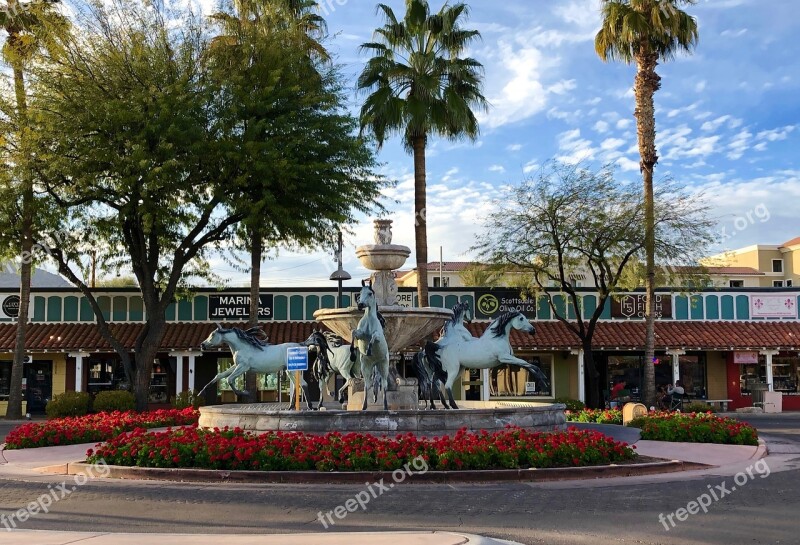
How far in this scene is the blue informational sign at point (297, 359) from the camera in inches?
589

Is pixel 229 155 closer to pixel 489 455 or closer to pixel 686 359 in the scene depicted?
pixel 489 455

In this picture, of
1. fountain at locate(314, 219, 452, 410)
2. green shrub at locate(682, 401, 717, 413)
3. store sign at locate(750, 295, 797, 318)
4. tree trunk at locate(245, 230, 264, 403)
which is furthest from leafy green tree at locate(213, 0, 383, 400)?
store sign at locate(750, 295, 797, 318)

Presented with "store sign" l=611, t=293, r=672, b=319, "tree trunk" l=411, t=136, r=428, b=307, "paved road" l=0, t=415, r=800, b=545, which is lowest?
"paved road" l=0, t=415, r=800, b=545

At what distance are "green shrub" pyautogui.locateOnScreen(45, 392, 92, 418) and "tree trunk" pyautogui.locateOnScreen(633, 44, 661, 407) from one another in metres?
19.4

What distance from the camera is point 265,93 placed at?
26.3 m

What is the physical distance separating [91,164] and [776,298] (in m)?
27.8

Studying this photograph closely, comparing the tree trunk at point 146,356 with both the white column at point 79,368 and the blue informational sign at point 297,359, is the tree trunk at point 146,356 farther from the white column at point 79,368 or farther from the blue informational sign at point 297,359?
the blue informational sign at point 297,359

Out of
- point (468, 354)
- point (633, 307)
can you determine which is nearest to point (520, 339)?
point (633, 307)

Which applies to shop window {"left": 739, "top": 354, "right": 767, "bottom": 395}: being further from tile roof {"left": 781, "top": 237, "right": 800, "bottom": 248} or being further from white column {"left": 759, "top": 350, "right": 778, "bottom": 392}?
tile roof {"left": 781, "top": 237, "right": 800, "bottom": 248}

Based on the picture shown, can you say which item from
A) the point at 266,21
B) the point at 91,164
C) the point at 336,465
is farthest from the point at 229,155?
the point at 336,465

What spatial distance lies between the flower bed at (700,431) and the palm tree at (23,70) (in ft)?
65.3

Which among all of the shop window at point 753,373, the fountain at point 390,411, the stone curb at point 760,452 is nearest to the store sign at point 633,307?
the shop window at point 753,373

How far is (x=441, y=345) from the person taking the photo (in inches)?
606

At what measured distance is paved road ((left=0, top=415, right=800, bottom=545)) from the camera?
8.33m
